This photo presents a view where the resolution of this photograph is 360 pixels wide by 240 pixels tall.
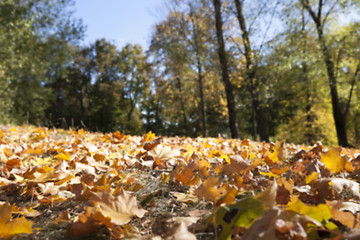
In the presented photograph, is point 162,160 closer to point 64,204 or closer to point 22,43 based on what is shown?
point 64,204

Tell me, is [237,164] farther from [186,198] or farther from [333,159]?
[333,159]

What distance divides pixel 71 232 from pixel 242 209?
0.56 metres

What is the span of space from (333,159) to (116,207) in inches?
44.4

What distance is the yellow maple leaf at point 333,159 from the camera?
1237 mm

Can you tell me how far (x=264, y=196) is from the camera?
682 mm

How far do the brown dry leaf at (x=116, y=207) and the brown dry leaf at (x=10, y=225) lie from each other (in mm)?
197

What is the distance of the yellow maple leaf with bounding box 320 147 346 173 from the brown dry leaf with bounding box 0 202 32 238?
1324mm

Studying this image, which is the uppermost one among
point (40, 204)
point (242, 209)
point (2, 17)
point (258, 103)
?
point (2, 17)

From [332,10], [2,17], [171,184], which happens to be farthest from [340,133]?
[2,17]

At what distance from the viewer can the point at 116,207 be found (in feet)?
2.46

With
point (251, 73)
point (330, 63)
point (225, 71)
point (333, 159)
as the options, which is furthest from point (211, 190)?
point (330, 63)

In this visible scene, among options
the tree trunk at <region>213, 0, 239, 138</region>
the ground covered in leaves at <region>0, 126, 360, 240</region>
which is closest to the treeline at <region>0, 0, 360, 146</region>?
the tree trunk at <region>213, 0, 239, 138</region>

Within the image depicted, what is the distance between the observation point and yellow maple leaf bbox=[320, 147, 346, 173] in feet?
4.06

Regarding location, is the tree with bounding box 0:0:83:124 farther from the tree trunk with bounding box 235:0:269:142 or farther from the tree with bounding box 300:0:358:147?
the tree with bounding box 300:0:358:147
